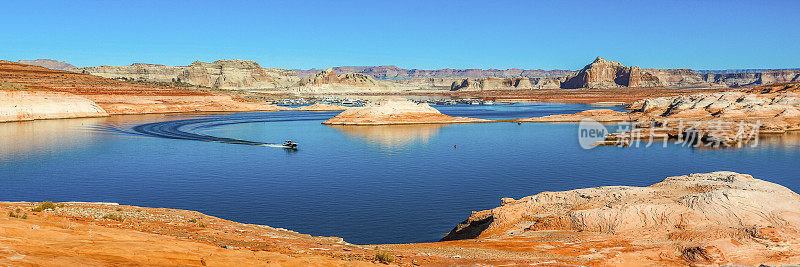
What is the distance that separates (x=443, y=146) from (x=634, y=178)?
29294 mm

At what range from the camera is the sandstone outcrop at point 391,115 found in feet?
359

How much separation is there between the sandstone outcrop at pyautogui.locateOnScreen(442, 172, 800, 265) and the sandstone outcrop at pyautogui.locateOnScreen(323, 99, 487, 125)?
81698 millimetres

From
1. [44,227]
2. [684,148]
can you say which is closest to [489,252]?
[44,227]

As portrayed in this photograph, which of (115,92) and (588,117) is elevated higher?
(115,92)

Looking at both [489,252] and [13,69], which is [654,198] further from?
[13,69]

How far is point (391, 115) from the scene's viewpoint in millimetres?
111000

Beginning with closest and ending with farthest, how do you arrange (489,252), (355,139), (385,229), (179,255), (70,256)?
(70,256)
(179,255)
(489,252)
(385,229)
(355,139)

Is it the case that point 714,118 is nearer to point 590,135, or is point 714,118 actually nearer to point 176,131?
point 590,135

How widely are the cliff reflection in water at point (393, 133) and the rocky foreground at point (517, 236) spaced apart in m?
45.2

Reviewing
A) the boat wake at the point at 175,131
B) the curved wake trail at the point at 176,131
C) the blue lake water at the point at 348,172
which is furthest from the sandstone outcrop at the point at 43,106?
the blue lake water at the point at 348,172

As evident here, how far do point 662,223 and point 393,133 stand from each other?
69245 mm

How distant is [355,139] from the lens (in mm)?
79875

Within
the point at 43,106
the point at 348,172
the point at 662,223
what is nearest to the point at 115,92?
the point at 43,106

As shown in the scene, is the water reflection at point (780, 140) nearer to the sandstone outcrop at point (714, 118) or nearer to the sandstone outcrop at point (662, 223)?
the sandstone outcrop at point (714, 118)
